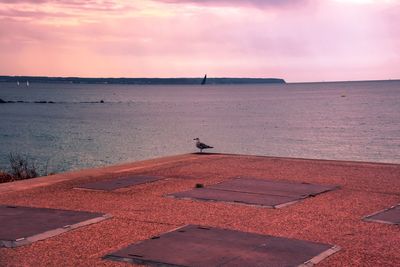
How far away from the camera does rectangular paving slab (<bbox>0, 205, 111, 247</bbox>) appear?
8008 millimetres

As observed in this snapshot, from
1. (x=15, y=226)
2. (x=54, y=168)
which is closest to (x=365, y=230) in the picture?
(x=15, y=226)

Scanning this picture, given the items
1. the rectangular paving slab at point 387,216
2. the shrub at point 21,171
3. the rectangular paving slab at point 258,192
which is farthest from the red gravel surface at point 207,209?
the shrub at point 21,171

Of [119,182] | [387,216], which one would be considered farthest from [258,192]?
[119,182]

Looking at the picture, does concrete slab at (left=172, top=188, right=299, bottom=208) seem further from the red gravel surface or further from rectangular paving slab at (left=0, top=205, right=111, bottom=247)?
rectangular paving slab at (left=0, top=205, right=111, bottom=247)

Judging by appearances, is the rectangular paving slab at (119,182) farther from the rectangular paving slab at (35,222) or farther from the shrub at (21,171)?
the shrub at (21,171)

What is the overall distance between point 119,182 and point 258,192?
2.86 meters

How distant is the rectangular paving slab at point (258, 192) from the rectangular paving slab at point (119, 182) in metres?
1.39

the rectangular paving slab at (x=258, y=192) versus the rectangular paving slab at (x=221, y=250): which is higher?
the rectangular paving slab at (x=221, y=250)

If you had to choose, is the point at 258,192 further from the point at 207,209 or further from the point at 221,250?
the point at 221,250

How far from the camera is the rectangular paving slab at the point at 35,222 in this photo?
8.01 metres

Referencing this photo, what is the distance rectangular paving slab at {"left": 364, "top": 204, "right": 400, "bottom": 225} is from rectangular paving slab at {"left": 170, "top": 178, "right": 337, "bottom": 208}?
1.40m

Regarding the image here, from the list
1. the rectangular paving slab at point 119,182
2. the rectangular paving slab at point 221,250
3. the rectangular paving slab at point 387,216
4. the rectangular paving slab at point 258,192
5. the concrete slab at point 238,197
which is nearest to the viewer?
the rectangular paving slab at point 221,250

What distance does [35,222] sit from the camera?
350 inches

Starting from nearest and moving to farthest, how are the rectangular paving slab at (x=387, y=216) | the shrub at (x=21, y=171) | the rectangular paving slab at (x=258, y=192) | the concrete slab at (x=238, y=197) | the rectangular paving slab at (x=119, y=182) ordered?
the rectangular paving slab at (x=387, y=216) < the concrete slab at (x=238, y=197) < the rectangular paving slab at (x=258, y=192) < the rectangular paving slab at (x=119, y=182) < the shrub at (x=21, y=171)
